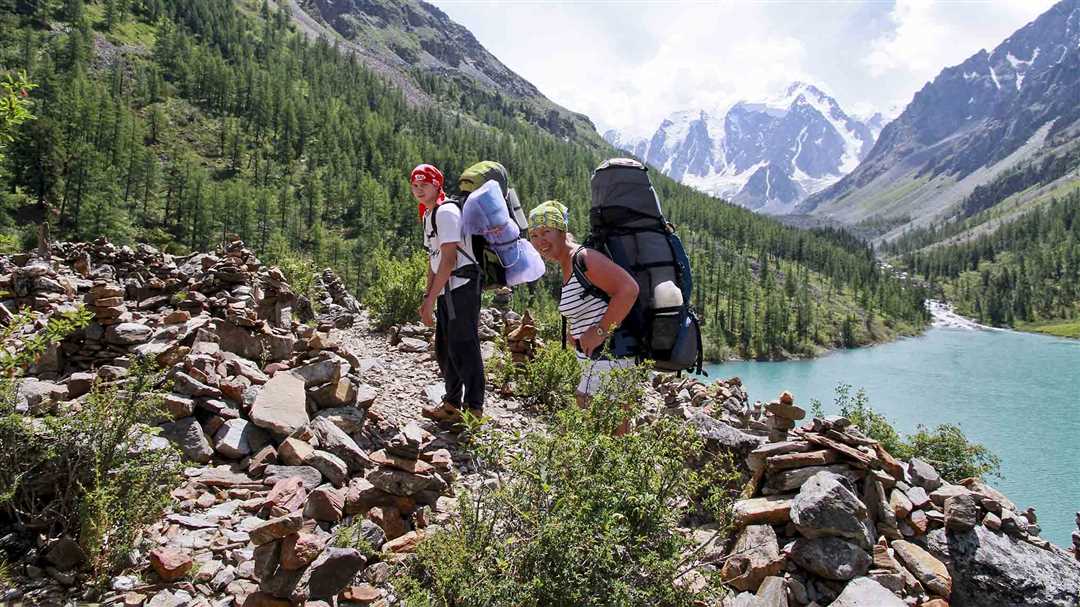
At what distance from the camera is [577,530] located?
283 cm

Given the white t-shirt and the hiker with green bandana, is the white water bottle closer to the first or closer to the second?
the hiker with green bandana

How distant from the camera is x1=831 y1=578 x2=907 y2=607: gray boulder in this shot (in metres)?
3.43

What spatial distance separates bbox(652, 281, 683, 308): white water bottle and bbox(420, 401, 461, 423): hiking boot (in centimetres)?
249

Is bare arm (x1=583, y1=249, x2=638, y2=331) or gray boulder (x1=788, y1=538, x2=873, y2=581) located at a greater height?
bare arm (x1=583, y1=249, x2=638, y2=331)

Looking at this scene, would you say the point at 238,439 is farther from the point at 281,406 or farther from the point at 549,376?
the point at 549,376

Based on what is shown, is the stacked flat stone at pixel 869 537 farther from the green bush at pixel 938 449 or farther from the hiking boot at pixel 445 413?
the hiking boot at pixel 445 413

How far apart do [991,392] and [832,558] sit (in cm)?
6235

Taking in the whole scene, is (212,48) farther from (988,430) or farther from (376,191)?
(988,430)

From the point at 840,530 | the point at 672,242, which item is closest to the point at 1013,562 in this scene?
the point at 840,530

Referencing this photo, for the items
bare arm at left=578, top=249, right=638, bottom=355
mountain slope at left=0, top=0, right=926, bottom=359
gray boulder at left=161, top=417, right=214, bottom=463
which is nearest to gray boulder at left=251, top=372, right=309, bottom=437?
gray boulder at left=161, top=417, right=214, bottom=463

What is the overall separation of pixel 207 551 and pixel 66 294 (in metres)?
6.31

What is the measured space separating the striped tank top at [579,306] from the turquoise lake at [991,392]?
6.92 m

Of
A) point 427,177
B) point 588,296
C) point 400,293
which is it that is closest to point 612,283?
point 588,296

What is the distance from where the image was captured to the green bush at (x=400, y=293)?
1080 cm
